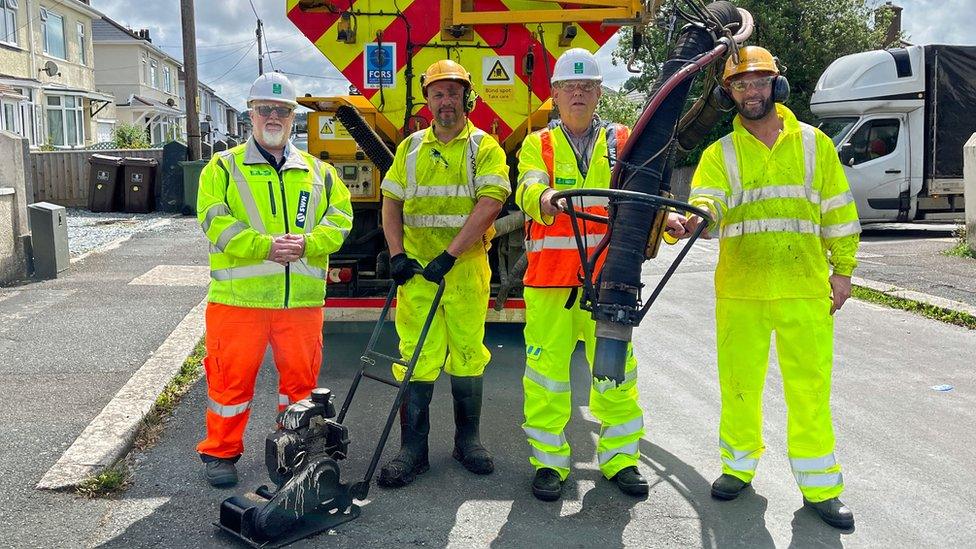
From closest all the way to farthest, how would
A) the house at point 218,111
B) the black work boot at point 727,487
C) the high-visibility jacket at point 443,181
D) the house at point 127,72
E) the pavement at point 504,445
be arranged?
the pavement at point 504,445, the black work boot at point 727,487, the high-visibility jacket at point 443,181, the house at point 127,72, the house at point 218,111

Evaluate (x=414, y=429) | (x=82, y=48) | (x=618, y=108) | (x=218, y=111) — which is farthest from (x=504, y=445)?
(x=218, y=111)

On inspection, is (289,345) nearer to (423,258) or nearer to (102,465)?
(423,258)

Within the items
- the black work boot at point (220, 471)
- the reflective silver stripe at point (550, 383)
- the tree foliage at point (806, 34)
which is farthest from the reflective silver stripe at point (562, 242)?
the tree foliage at point (806, 34)

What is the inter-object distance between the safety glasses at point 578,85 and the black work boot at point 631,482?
72.3 inches

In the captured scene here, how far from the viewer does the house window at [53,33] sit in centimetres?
3183

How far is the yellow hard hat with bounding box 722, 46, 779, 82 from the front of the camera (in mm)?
3934

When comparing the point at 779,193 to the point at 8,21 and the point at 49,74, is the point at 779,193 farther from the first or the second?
the point at 49,74

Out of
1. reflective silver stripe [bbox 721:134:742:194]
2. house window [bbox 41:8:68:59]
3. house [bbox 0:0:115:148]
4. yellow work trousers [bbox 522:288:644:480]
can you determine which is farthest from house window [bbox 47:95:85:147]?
reflective silver stripe [bbox 721:134:742:194]

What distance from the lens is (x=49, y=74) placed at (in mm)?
31719

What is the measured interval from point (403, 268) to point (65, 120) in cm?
3364

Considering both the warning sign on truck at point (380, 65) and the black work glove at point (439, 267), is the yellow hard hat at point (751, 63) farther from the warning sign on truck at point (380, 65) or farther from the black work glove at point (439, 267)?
the warning sign on truck at point (380, 65)

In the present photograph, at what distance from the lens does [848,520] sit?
378 centimetres

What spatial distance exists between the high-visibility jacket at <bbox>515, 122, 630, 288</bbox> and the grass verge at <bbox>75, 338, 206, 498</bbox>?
87.1 inches

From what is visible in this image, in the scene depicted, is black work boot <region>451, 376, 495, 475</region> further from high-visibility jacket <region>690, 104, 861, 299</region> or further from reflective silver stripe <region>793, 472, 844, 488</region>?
reflective silver stripe <region>793, 472, 844, 488</region>
